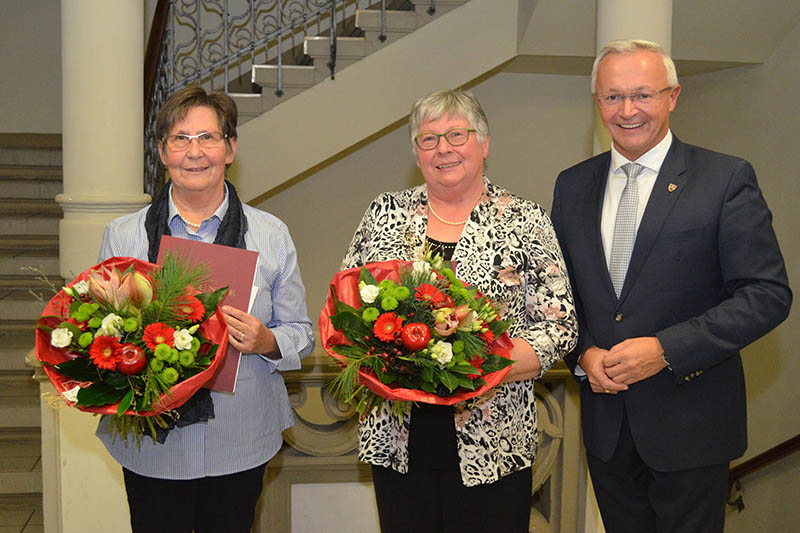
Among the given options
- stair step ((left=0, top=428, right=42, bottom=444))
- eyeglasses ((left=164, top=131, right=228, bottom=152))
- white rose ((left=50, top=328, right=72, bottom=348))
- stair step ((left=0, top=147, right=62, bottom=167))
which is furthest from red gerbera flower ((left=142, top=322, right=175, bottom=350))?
stair step ((left=0, top=147, right=62, bottom=167))

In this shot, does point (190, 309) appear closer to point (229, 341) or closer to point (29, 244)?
point (229, 341)

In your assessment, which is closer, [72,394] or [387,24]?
[72,394]

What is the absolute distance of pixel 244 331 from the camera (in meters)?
2.05

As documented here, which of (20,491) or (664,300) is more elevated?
(664,300)

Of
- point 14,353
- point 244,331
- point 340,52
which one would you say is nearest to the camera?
point 244,331

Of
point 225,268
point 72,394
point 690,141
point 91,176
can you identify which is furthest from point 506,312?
point 690,141

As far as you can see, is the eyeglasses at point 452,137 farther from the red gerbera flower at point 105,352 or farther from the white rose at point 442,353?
the red gerbera flower at point 105,352

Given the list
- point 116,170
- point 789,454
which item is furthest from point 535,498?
point 789,454

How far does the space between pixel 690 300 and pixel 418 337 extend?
86cm

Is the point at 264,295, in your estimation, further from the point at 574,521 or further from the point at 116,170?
the point at 574,521

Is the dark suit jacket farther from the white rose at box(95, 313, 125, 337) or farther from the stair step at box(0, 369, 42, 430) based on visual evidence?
the stair step at box(0, 369, 42, 430)

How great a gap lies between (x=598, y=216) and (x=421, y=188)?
51 centimetres

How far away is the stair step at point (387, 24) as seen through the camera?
630 cm

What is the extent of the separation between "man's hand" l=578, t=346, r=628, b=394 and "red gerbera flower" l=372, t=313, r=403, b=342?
0.69m
